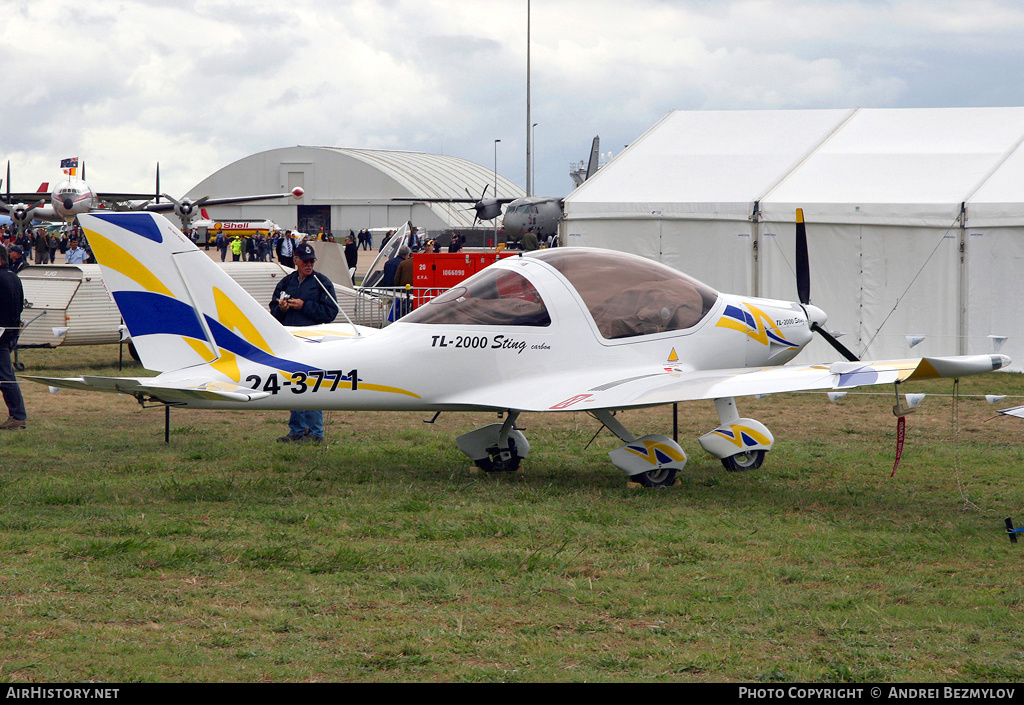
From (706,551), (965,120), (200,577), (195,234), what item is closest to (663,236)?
(965,120)

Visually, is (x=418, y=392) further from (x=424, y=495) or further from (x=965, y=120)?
(x=965, y=120)

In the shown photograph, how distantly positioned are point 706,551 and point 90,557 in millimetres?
3826

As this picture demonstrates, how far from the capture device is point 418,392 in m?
8.12

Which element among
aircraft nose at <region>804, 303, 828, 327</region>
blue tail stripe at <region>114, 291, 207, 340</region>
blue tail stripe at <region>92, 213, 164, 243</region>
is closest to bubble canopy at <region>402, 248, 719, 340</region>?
aircraft nose at <region>804, 303, 828, 327</region>

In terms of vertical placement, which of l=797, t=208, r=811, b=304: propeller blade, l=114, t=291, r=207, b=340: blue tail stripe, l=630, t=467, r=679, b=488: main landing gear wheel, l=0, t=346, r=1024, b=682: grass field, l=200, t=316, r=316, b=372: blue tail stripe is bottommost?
l=0, t=346, r=1024, b=682: grass field

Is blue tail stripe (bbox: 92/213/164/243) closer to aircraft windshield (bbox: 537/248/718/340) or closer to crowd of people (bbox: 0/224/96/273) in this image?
aircraft windshield (bbox: 537/248/718/340)

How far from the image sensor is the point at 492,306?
27.5 ft

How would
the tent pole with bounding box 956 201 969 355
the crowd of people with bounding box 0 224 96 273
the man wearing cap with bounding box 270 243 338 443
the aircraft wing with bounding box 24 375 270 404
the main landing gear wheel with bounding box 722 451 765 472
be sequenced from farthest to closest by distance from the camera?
the crowd of people with bounding box 0 224 96 273
the tent pole with bounding box 956 201 969 355
the man wearing cap with bounding box 270 243 338 443
the main landing gear wheel with bounding box 722 451 765 472
the aircraft wing with bounding box 24 375 270 404

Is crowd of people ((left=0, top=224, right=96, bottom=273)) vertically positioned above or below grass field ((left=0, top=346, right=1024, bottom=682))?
above

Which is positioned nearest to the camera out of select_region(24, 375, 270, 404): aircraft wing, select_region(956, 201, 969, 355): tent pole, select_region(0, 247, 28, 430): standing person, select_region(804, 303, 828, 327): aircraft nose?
select_region(24, 375, 270, 404): aircraft wing

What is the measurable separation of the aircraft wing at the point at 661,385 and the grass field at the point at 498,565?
77 cm

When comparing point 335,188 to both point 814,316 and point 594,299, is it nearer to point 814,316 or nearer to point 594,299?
point 814,316

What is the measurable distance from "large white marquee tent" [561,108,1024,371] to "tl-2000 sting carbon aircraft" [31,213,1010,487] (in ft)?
25.0

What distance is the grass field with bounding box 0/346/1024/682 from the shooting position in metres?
4.54
